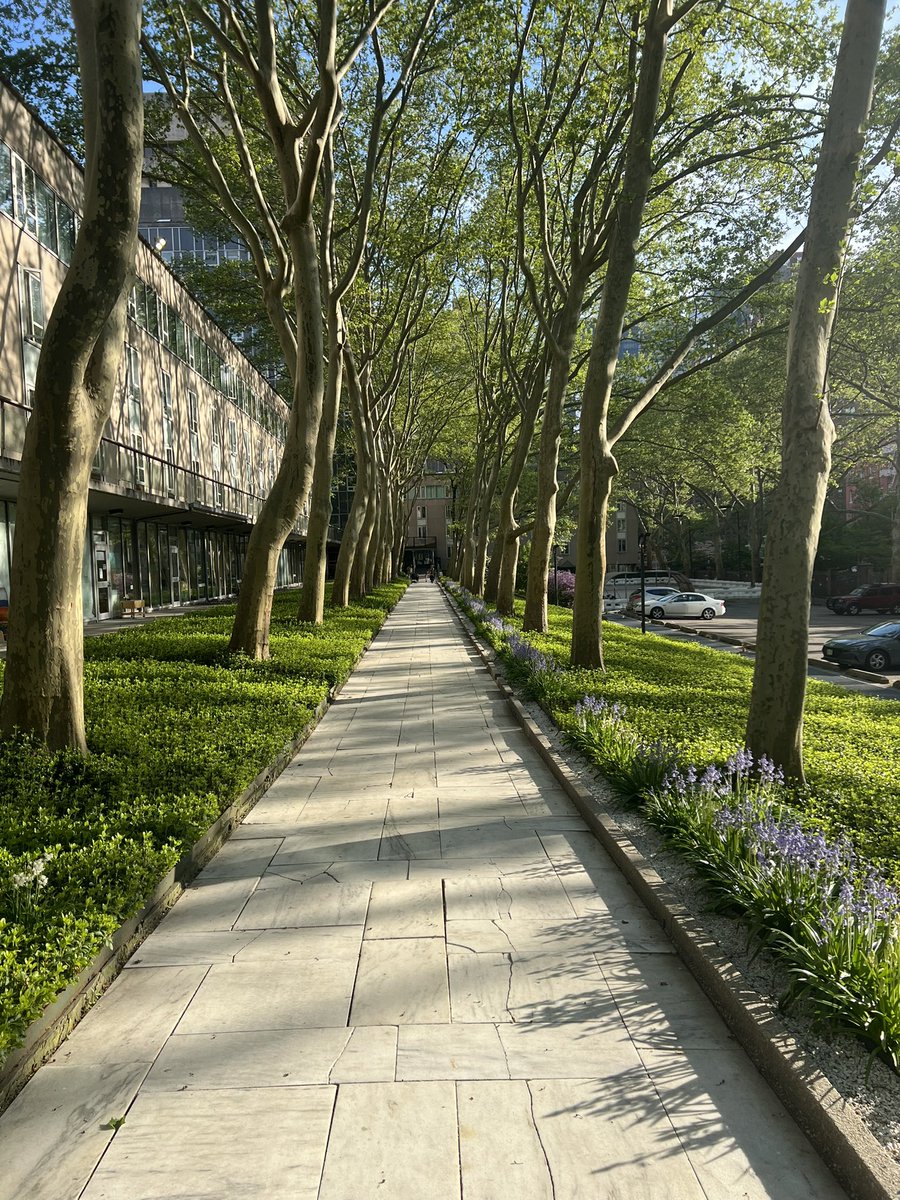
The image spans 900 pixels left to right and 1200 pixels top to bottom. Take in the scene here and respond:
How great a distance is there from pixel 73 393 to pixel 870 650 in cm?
1881

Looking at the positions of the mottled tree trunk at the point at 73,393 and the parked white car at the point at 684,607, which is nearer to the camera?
the mottled tree trunk at the point at 73,393

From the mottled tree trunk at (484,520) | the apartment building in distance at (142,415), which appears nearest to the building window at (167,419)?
the apartment building in distance at (142,415)

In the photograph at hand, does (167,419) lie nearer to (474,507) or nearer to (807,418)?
(474,507)

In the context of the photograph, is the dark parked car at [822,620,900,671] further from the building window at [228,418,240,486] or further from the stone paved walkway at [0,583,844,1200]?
the building window at [228,418,240,486]

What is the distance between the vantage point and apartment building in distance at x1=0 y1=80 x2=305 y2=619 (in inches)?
663

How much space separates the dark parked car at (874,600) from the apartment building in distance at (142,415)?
1101 inches

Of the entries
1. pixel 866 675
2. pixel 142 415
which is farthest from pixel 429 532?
pixel 866 675

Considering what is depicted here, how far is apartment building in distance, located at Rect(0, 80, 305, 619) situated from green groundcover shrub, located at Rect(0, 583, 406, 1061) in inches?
64.9

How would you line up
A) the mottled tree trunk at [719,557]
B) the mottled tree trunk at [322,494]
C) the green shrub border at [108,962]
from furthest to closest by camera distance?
the mottled tree trunk at [719,557] → the mottled tree trunk at [322,494] → the green shrub border at [108,962]

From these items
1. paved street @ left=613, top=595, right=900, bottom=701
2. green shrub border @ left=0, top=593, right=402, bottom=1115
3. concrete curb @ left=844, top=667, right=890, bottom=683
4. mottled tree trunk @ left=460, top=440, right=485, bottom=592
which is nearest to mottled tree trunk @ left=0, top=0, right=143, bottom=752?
green shrub border @ left=0, top=593, right=402, bottom=1115

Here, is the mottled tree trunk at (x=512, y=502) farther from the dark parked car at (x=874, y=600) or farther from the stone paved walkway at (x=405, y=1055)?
the dark parked car at (x=874, y=600)

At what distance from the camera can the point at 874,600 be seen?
116 ft

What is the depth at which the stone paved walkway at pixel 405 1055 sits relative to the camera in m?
2.47

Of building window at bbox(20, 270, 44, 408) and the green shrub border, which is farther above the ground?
building window at bbox(20, 270, 44, 408)
